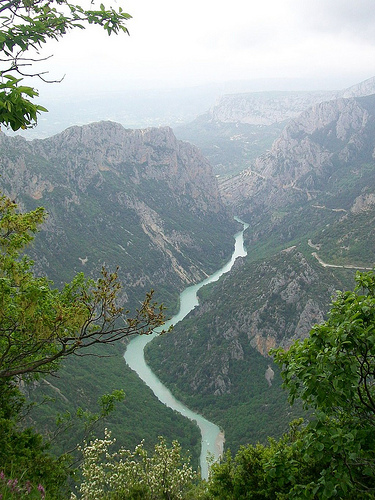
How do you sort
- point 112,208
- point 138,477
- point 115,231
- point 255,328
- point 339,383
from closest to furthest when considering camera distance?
point 339,383 < point 138,477 < point 255,328 < point 115,231 < point 112,208

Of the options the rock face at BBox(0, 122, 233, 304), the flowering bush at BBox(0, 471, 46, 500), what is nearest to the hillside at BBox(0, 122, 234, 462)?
the rock face at BBox(0, 122, 233, 304)

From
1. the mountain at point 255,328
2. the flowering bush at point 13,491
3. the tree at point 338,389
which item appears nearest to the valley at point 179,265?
the mountain at point 255,328

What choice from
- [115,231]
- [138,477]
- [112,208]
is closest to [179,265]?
[115,231]

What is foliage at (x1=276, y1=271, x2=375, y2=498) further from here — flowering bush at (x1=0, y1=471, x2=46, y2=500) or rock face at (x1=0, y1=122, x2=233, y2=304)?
rock face at (x1=0, y1=122, x2=233, y2=304)

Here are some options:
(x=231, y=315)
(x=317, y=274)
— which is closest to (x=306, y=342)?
(x=317, y=274)

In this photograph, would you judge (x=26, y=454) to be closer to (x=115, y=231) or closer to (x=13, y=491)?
(x=13, y=491)

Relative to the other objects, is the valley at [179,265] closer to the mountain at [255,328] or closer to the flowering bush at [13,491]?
the mountain at [255,328]

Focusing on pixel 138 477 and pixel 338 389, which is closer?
pixel 338 389
